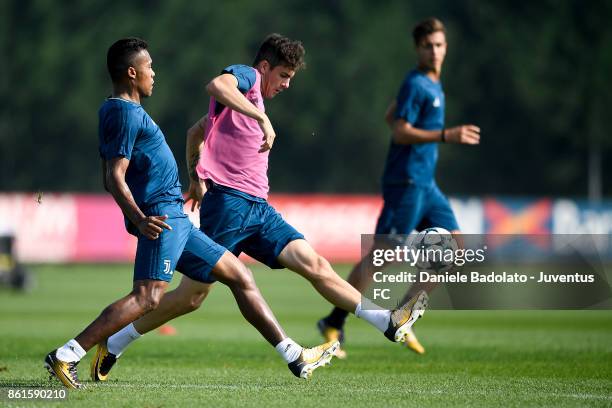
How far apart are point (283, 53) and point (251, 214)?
3.86 ft

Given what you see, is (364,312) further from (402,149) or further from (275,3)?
(275,3)

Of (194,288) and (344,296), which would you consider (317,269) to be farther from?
(194,288)

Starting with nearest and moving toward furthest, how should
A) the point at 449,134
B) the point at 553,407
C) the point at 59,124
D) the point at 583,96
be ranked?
the point at 553,407
the point at 449,134
the point at 583,96
the point at 59,124

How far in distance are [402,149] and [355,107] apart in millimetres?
50336

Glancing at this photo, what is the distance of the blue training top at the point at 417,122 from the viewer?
1134 centimetres

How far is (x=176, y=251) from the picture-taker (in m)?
8.10

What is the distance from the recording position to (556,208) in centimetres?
3556

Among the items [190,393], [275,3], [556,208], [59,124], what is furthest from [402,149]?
[275,3]

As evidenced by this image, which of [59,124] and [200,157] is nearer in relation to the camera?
[200,157]

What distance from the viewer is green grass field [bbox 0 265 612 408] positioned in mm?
7918

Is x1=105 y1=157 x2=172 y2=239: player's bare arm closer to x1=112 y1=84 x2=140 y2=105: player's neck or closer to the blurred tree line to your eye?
x1=112 y1=84 x2=140 y2=105: player's neck

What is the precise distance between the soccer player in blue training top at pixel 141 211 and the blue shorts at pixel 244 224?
50 cm

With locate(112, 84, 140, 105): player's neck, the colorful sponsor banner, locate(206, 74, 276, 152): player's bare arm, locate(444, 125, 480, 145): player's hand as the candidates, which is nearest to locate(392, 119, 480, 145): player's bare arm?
locate(444, 125, 480, 145): player's hand

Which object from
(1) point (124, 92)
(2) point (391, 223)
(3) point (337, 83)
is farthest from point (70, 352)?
(3) point (337, 83)
